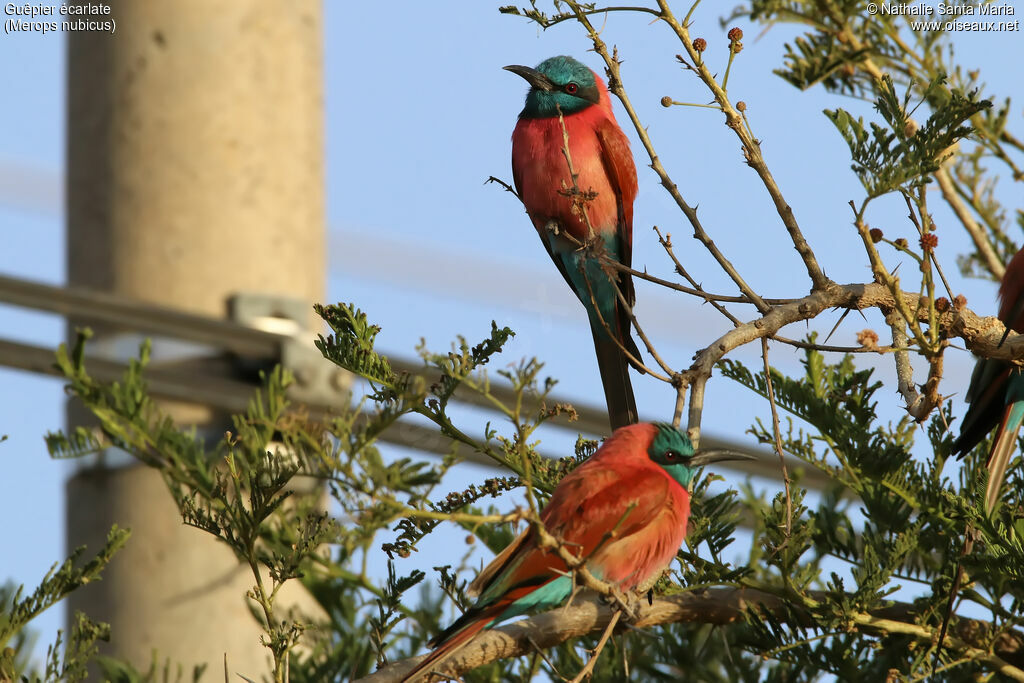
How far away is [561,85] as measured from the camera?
3.21 metres

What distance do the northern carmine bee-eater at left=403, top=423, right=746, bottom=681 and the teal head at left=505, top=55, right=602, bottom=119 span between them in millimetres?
1190

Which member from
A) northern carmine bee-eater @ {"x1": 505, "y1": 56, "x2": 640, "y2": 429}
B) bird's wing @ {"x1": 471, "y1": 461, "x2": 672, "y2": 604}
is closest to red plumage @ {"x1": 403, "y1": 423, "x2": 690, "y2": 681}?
bird's wing @ {"x1": 471, "y1": 461, "x2": 672, "y2": 604}

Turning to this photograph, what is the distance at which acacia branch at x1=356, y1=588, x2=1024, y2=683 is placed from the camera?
1.95 metres

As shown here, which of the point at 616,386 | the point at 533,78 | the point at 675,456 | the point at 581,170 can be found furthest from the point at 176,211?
the point at 675,456

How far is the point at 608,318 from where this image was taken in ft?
10.4

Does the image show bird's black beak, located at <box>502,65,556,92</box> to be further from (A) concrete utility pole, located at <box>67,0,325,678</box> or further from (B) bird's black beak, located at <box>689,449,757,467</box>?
(B) bird's black beak, located at <box>689,449,757,467</box>

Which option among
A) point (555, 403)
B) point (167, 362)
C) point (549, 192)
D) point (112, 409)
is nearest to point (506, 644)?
point (555, 403)

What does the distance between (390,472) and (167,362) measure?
2155 millimetres

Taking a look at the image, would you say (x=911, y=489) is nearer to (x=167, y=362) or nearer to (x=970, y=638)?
(x=970, y=638)

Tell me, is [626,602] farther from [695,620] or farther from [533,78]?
[533,78]

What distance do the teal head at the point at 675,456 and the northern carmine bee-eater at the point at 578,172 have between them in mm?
531

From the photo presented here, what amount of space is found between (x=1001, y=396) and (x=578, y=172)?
1.08m

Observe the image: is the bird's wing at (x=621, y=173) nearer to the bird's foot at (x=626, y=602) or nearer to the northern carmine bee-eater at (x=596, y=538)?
the northern carmine bee-eater at (x=596, y=538)

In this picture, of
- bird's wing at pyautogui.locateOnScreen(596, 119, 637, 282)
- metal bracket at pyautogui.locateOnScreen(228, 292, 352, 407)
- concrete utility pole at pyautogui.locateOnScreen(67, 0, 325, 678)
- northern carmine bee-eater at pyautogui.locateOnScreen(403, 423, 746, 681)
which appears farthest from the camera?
concrete utility pole at pyautogui.locateOnScreen(67, 0, 325, 678)
